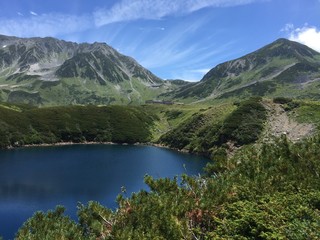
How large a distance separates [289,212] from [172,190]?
1572cm

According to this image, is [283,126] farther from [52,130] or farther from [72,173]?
[52,130]

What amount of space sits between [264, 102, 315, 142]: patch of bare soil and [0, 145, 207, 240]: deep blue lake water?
108 ft

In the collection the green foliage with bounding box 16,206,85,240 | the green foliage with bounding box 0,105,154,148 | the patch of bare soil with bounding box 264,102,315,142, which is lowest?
the patch of bare soil with bounding box 264,102,315,142

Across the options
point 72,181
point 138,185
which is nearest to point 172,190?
point 138,185

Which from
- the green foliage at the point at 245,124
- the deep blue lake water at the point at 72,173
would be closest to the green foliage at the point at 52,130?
the deep blue lake water at the point at 72,173

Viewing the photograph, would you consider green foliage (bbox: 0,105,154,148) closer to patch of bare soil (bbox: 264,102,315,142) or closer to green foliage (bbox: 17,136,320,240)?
patch of bare soil (bbox: 264,102,315,142)

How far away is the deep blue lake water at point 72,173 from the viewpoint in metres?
74.4

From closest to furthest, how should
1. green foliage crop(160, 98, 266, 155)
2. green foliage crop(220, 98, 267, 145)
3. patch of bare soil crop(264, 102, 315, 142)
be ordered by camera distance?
1. patch of bare soil crop(264, 102, 315, 142)
2. green foliage crop(220, 98, 267, 145)
3. green foliage crop(160, 98, 266, 155)

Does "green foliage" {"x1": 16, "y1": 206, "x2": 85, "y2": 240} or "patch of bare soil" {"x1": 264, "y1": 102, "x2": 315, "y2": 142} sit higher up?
"green foliage" {"x1": 16, "y1": 206, "x2": 85, "y2": 240}

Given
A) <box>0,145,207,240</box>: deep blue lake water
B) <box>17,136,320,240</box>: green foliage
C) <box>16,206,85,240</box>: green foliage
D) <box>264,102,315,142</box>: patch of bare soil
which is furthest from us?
<box>264,102,315,142</box>: patch of bare soil

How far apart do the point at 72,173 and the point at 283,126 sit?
87346 millimetres

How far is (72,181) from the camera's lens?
97.0 meters

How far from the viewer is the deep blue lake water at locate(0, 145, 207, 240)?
74.4m

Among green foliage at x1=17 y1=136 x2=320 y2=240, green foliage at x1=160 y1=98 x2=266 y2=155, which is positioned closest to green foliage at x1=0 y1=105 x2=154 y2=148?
green foliage at x1=160 y1=98 x2=266 y2=155
